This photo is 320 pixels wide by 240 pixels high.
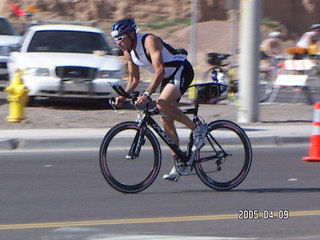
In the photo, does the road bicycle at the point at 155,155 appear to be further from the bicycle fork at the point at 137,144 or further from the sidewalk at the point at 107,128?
the sidewalk at the point at 107,128

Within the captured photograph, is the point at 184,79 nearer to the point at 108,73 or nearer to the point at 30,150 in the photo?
the point at 30,150

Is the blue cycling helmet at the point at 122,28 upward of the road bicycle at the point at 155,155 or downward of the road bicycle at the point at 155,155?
upward

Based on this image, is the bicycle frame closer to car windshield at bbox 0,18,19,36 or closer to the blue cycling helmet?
the blue cycling helmet

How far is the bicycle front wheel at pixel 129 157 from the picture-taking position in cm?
770

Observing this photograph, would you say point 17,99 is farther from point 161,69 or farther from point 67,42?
point 161,69

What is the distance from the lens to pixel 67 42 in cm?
1568

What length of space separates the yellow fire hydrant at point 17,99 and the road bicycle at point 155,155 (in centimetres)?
521

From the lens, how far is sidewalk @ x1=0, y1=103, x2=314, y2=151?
11.3 meters

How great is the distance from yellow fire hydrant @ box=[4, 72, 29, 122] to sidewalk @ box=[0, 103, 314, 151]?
177 mm

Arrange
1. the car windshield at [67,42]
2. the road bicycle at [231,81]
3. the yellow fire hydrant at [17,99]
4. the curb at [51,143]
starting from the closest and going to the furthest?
the curb at [51,143], the yellow fire hydrant at [17,99], the car windshield at [67,42], the road bicycle at [231,81]

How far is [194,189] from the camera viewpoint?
8250mm

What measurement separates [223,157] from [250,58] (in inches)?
205

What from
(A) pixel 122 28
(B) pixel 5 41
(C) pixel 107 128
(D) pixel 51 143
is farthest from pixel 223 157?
(B) pixel 5 41
